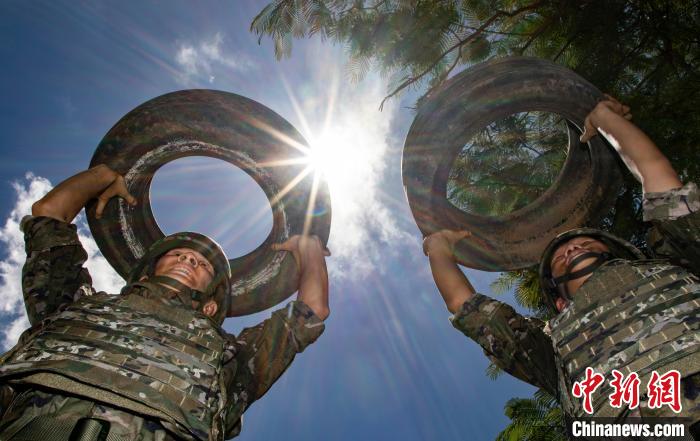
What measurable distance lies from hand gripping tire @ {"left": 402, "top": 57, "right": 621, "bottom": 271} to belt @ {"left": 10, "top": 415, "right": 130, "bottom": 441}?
2808 mm

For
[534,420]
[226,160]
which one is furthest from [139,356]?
[534,420]

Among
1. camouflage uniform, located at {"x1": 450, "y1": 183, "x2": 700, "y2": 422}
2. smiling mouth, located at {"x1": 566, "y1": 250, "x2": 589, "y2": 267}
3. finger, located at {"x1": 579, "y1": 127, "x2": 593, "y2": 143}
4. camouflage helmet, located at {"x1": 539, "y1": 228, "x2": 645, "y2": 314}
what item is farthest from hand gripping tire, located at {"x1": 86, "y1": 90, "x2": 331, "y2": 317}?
finger, located at {"x1": 579, "y1": 127, "x2": 593, "y2": 143}

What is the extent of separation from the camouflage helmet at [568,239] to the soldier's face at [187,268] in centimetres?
267

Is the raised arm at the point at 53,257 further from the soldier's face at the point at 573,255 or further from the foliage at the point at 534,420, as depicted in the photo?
the foliage at the point at 534,420

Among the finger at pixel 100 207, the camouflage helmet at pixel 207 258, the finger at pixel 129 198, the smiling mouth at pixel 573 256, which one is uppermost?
the finger at pixel 129 198

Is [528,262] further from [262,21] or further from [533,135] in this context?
[262,21]

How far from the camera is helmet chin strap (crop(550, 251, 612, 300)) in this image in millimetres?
3293

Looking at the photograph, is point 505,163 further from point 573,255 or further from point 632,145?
point 573,255

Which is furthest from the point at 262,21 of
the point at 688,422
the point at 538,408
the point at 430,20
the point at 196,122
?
the point at 538,408

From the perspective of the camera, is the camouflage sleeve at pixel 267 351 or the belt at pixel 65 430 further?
the camouflage sleeve at pixel 267 351

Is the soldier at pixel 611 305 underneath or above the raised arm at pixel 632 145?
underneath

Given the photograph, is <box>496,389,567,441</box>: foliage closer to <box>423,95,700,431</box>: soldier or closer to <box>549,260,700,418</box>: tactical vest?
<box>423,95,700,431</box>: soldier

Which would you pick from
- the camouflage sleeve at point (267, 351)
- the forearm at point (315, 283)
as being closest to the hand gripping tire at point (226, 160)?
the forearm at point (315, 283)

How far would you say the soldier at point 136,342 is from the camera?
82.8 inches
